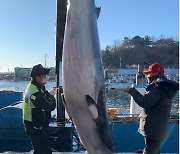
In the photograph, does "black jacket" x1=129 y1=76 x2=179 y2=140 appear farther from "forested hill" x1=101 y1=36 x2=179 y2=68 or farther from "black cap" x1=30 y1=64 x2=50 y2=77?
"forested hill" x1=101 y1=36 x2=179 y2=68

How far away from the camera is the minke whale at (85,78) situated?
257 centimetres

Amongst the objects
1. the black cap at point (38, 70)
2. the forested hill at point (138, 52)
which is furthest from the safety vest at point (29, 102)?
the forested hill at point (138, 52)

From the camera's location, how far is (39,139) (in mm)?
4371

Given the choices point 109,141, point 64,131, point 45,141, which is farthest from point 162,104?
point 64,131

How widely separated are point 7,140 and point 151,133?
5.61m

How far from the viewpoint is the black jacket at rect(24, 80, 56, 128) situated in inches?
166

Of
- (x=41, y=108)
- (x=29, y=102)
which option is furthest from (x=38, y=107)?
(x=29, y=102)

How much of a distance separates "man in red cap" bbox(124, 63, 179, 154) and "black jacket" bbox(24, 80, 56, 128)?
1.16 metres

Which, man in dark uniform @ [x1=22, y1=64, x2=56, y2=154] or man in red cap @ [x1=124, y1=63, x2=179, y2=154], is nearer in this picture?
man in red cap @ [x1=124, y1=63, x2=179, y2=154]

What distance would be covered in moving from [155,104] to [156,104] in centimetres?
2

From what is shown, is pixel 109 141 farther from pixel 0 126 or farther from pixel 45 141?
pixel 0 126

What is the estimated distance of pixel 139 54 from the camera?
2334 inches

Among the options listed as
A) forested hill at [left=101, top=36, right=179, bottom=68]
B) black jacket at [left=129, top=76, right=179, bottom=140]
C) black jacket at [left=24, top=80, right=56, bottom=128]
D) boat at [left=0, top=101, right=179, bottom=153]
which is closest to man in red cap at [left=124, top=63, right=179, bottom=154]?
black jacket at [left=129, top=76, right=179, bottom=140]

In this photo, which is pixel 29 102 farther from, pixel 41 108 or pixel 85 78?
pixel 85 78
